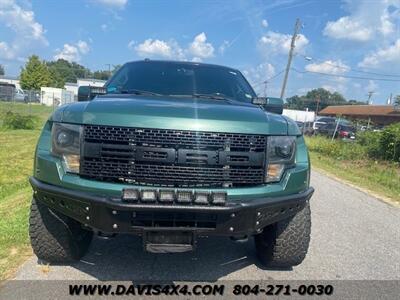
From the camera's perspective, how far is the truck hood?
3023 millimetres

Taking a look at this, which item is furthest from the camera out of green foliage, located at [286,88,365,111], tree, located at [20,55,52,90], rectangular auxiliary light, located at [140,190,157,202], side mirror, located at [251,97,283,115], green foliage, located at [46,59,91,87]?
green foliage, located at [46,59,91,87]

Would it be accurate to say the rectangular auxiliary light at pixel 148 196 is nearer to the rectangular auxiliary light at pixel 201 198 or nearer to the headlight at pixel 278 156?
the rectangular auxiliary light at pixel 201 198

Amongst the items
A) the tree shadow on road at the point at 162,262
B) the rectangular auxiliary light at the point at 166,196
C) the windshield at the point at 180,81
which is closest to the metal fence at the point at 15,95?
the windshield at the point at 180,81

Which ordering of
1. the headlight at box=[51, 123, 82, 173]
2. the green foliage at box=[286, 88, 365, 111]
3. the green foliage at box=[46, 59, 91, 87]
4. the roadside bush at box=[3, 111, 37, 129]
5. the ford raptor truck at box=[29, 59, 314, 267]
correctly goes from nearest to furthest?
the ford raptor truck at box=[29, 59, 314, 267] → the headlight at box=[51, 123, 82, 173] → the roadside bush at box=[3, 111, 37, 129] → the green foliage at box=[286, 88, 365, 111] → the green foliage at box=[46, 59, 91, 87]

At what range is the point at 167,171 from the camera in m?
3.04

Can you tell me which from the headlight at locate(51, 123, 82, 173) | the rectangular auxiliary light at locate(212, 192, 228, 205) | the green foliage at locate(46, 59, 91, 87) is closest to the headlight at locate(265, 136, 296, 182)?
the rectangular auxiliary light at locate(212, 192, 228, 205)

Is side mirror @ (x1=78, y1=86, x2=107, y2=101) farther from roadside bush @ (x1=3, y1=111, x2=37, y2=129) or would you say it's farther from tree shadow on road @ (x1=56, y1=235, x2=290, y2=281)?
roadside bush @ (x1=3, y1=111, x2=37, y2=129)

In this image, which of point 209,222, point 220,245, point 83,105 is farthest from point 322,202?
point 83,105

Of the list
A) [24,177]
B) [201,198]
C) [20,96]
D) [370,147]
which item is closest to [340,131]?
[370,147]

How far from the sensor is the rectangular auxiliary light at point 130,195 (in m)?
2.89

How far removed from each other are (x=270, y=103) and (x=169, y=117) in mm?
1649

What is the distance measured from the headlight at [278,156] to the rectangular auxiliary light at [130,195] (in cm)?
98

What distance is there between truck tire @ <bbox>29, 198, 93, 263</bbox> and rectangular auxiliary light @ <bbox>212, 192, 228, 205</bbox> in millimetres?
1282

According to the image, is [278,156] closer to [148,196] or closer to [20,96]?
[148,196]
